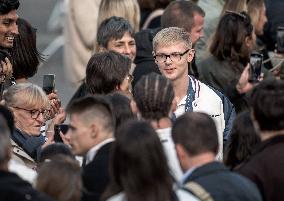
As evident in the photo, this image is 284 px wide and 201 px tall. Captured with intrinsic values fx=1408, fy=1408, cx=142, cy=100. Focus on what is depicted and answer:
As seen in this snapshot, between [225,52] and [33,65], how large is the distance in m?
2.01

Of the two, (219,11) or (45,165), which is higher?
(45,165)

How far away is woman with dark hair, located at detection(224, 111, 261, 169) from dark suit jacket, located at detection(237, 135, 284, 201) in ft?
1.34

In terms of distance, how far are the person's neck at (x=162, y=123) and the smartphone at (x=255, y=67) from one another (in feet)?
7.13

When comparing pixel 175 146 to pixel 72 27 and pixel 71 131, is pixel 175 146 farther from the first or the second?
pixel 72 27

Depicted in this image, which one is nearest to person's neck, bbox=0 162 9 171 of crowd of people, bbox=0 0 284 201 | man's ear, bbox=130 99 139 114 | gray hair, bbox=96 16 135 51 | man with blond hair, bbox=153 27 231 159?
crowd of people, bbox=0 0 284 201

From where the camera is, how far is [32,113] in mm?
10516

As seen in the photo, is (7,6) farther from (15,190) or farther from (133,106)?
(15,190)

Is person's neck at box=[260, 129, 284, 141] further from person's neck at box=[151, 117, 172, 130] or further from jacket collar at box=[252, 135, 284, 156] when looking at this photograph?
person's neck at box=[151, 117, 172, 130]

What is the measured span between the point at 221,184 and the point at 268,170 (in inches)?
17.8

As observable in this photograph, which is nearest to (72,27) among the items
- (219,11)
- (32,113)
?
(219,11)

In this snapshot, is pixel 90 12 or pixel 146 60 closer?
pixel 146 60

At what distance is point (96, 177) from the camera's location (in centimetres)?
861

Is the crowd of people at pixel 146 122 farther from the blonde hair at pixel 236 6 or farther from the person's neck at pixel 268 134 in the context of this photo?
the blonde hair at pixel 236 6

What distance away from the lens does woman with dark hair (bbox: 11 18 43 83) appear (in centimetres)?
1134
